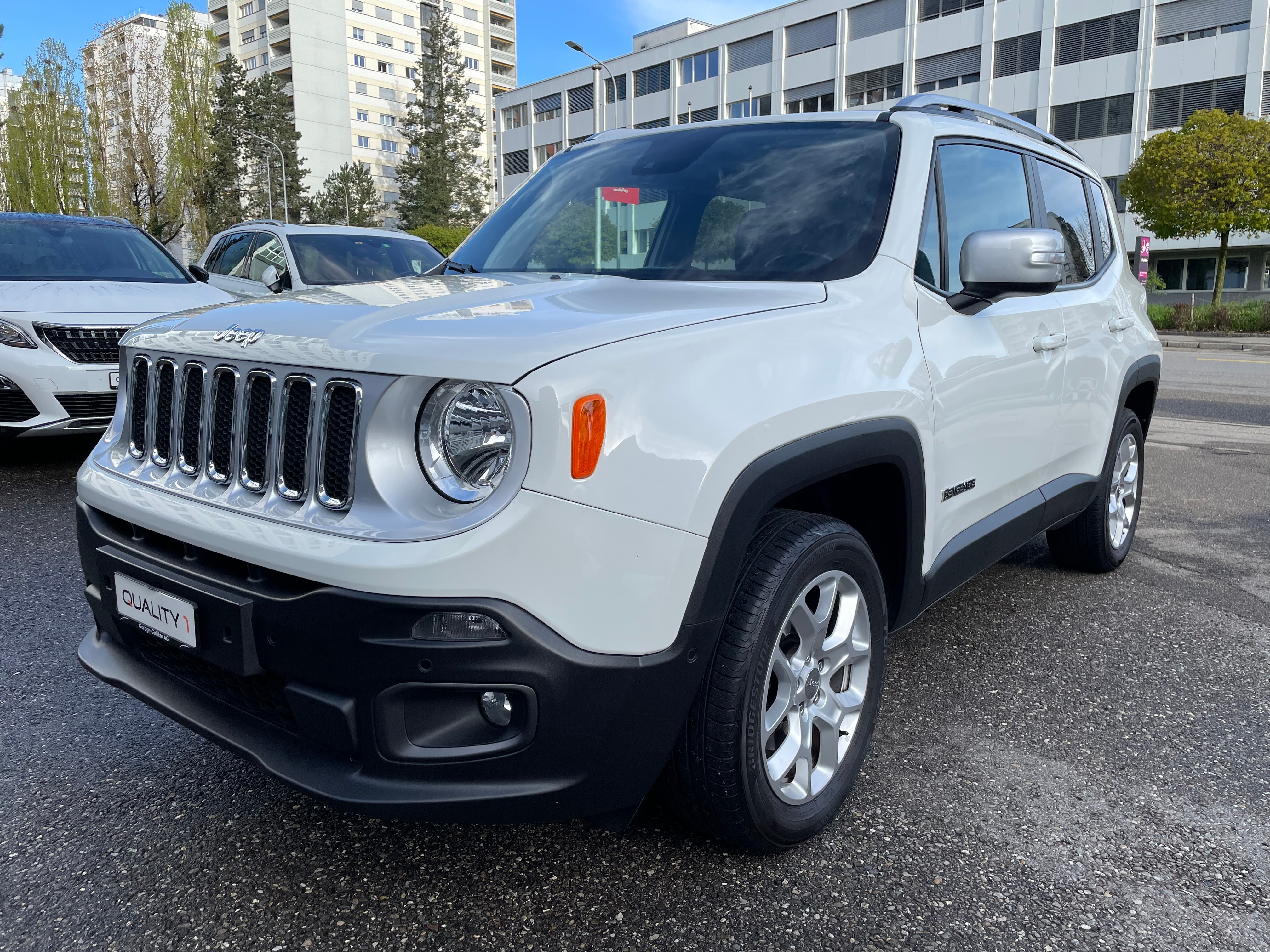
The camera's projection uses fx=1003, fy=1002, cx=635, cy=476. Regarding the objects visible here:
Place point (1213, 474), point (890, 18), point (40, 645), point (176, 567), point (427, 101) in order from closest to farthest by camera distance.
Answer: point (176, 567) → point (40, 645) → point (1213, 474) → point (890, 18) → point (427, 101)

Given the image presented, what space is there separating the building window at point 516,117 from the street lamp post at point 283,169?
15579 mm

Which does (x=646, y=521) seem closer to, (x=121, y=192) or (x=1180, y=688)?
(x=1180, y=688)

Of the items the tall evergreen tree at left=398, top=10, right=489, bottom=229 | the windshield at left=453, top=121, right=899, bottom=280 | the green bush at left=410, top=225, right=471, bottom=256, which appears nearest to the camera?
the windshield at left=453, top=121, right=899, bottom=280

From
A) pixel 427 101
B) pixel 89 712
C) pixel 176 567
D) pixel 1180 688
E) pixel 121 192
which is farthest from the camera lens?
pixel 427 101

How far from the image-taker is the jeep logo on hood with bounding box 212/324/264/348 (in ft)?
6.86

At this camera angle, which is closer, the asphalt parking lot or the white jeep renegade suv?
the white jeep renegade suv

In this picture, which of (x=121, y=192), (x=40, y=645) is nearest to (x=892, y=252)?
(x=40, y=645)

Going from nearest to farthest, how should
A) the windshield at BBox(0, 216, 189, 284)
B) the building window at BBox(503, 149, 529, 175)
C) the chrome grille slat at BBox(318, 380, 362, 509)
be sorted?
the chrome grille slat at BBox(318, 380, 362, 509) → the windshield at BBox(0, 216, 189, 284) → the building window at BBox(503, 149, 529, 175)

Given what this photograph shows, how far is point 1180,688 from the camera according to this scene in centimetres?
332

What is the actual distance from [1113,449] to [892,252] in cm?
209

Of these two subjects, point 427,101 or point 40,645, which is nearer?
point 40,645

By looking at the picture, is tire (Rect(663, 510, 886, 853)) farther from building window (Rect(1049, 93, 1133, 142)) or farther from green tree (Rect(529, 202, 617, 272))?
building window (Rect(1049, 93, 1133, 142))

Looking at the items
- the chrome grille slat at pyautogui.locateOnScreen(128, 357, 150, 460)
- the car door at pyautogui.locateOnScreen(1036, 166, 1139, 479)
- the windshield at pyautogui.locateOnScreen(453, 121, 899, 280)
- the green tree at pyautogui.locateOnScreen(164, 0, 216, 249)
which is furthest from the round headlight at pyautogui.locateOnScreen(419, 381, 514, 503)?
the green tree at pyautogui.locateOnScreen(164, 0, 216, 249)

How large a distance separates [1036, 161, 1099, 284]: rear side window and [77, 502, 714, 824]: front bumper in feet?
8.33
